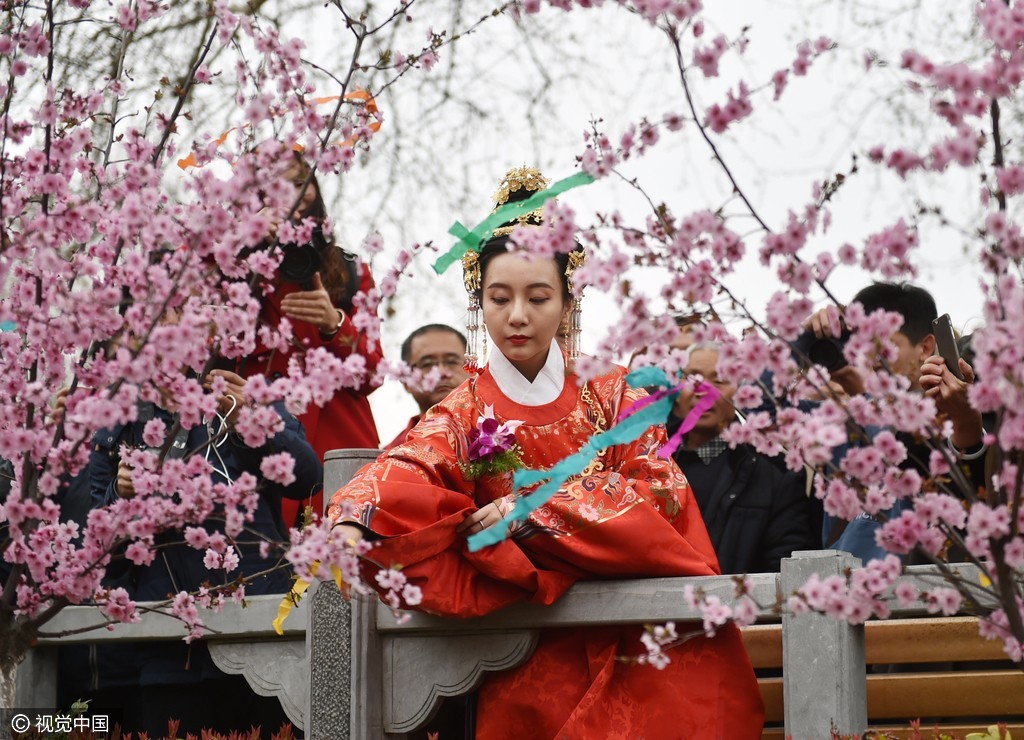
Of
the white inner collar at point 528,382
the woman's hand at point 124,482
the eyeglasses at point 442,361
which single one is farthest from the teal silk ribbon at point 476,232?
the eyeglasses at point 442,361

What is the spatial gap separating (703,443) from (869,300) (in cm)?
78

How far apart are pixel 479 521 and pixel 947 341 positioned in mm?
1348

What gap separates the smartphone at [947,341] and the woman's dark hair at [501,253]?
1127 millimetres

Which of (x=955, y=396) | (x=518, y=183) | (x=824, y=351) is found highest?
(x=518, y=183)

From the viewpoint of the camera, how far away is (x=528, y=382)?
4.25 m

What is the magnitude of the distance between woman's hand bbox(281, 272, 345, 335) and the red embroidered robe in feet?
2.51

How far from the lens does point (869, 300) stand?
16.4 ft

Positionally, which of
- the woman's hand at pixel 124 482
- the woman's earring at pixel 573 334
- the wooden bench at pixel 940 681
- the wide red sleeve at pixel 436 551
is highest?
the woman's earring at pixel 573 334

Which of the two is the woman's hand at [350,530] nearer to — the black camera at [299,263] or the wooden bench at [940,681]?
the black camera at [299,263]

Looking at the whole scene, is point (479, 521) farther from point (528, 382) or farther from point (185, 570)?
point (185, 570)

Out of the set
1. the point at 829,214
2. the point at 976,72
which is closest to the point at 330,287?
the point at 829,214

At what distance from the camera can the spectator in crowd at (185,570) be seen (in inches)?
175

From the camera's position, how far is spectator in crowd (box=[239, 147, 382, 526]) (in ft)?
15.0

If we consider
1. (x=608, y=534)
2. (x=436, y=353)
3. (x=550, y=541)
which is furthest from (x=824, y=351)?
(x=436, y=353)
